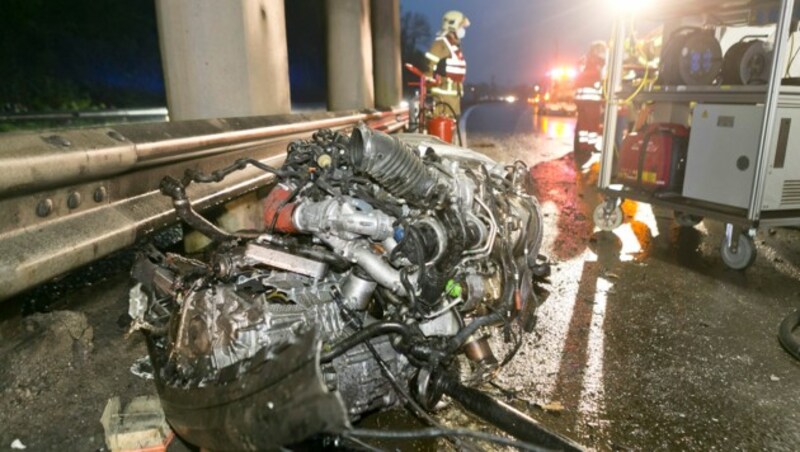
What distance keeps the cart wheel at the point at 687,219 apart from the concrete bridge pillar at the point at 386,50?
37.3ft

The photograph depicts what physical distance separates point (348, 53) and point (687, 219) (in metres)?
8.39

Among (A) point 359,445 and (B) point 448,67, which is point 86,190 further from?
(B) point 448,67

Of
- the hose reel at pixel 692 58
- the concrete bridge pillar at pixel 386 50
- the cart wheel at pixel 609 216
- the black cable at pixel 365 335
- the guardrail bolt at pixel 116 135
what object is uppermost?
the concrete bridge pillar at pixel 386 50

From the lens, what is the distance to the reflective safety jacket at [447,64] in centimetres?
1010

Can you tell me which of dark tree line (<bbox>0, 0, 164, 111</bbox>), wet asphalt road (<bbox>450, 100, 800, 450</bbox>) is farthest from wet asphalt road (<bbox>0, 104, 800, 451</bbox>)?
dark tree line (<bbox>0, 0, 164, 111</bbox>)

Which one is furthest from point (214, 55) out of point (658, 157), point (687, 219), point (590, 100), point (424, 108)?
point (590, 100)

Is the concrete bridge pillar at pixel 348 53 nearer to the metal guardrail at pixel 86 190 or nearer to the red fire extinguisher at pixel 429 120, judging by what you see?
the red fire extinguisher at pixel 429 120

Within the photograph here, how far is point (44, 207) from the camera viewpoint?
2.12m

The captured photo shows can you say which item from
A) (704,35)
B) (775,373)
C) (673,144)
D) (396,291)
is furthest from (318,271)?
(704,35)

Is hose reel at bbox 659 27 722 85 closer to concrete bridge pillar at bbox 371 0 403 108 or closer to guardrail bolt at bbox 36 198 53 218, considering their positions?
guardrail bolt at bbox 36 198 53 218

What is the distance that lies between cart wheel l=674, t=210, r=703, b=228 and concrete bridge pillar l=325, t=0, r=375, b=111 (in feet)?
25.2

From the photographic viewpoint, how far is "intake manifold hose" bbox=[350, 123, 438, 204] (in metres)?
2.25

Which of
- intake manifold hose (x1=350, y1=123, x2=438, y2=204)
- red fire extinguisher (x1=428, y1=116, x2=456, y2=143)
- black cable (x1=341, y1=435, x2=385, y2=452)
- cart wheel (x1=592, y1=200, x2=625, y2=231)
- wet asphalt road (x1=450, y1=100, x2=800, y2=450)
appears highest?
intake manifold hose (x1=350, y1=123, x2=438, y2=204)

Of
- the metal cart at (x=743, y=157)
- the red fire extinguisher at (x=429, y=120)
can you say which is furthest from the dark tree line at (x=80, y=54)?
the metal cart at (x=743, y=157)
